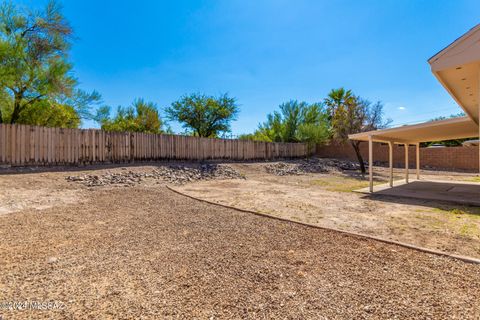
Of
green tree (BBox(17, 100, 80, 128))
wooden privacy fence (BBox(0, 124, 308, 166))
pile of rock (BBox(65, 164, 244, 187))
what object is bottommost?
pile of rock (BBox(65, 164, 244, 187))

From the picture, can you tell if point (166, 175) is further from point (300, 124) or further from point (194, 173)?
point (300, 124)

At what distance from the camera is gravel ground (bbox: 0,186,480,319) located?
1742mm

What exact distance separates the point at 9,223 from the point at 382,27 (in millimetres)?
12553

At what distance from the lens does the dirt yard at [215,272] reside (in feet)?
5.73

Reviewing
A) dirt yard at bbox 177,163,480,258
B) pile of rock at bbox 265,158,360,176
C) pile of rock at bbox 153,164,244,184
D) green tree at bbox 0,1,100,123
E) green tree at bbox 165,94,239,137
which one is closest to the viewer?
dirt yard at bbox 177,163,480,258

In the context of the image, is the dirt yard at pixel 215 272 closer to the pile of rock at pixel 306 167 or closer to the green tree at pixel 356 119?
the pile of rock at pixel 306 167

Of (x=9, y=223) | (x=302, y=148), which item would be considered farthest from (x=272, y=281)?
(x=302, y=148)

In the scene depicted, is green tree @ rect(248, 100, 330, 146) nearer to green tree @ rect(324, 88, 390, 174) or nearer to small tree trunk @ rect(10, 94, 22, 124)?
green tree @ rect(324, 88, 390, 174)

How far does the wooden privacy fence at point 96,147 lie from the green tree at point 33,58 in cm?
264

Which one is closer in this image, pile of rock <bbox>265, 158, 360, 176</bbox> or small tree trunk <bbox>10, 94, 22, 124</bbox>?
small tree trunk <bbox>10, 94, 22, 124</bbox>

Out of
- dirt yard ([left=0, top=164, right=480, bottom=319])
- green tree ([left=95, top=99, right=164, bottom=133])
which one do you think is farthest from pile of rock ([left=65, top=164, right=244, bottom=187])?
green tree ([left=95, top=99, right=164, bottom=133])

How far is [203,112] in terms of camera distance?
692 inches

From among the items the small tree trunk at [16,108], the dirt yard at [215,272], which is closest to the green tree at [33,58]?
the small tree trunk at [16,108]

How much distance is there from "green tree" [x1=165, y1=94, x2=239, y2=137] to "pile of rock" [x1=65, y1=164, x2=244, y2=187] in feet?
20.9
